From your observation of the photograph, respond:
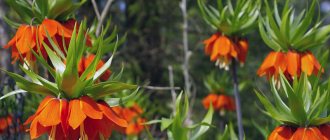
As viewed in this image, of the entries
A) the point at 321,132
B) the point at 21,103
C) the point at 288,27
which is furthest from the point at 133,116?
the point at 321,132

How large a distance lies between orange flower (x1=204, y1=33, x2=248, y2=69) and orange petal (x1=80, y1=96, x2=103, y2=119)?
162 centimetres

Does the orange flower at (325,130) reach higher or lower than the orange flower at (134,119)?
higher

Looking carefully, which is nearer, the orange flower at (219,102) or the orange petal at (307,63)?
the orange petal at (307,63)

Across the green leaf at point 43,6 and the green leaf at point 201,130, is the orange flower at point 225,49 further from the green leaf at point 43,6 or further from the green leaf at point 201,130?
the green leaf at point 43,6

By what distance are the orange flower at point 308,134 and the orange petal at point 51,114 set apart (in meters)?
0.76

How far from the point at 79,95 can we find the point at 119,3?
7032 millimetres

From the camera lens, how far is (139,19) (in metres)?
8.16

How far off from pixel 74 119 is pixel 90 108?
0.06 meters

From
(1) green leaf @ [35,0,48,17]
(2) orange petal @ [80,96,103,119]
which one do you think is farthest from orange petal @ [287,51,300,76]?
(2) orange petal @ [80,96,103,119]

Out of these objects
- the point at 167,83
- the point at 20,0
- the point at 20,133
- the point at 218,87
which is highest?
the point at 20,0

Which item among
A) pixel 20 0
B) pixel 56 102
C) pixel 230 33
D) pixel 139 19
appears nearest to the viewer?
pixel 56 102

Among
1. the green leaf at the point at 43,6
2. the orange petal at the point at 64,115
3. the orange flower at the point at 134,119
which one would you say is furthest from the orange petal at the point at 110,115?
the orange flower at the point at 134,119

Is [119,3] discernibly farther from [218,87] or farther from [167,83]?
[218,87]

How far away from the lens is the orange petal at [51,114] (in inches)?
66.0
